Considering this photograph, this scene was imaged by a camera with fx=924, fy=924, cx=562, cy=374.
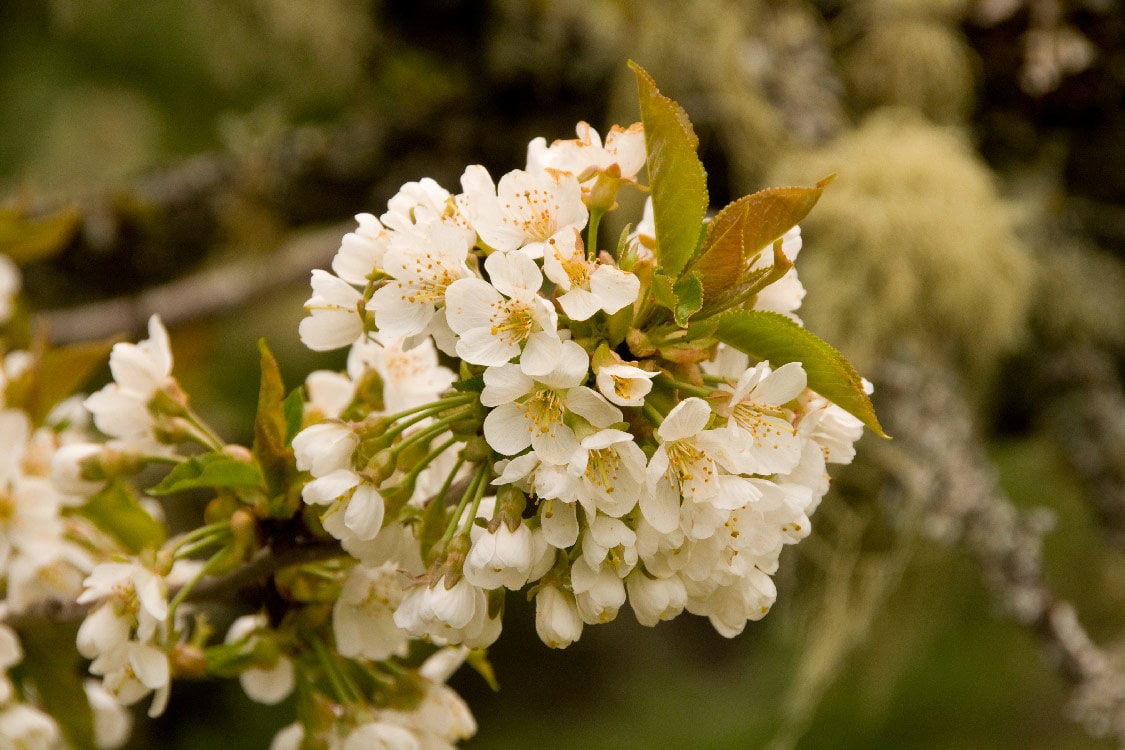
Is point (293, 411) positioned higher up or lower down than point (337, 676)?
higher up

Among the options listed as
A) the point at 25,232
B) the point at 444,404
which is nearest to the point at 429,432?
the point at 444,404

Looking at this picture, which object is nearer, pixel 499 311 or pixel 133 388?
pixel 499 311

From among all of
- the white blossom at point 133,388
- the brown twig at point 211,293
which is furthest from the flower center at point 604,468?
the brown twig at point 211,293

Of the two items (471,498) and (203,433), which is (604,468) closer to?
(471,498)

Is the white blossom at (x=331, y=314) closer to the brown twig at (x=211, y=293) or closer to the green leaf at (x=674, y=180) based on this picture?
the green leaf at (x=674, y=180)

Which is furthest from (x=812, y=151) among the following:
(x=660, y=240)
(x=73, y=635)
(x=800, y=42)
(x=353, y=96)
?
(x=73, y=635)

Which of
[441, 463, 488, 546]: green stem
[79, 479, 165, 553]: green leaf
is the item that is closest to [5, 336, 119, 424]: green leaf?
[79, 479, 165, 553]: green leaf

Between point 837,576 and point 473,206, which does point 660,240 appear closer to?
point 473,206
